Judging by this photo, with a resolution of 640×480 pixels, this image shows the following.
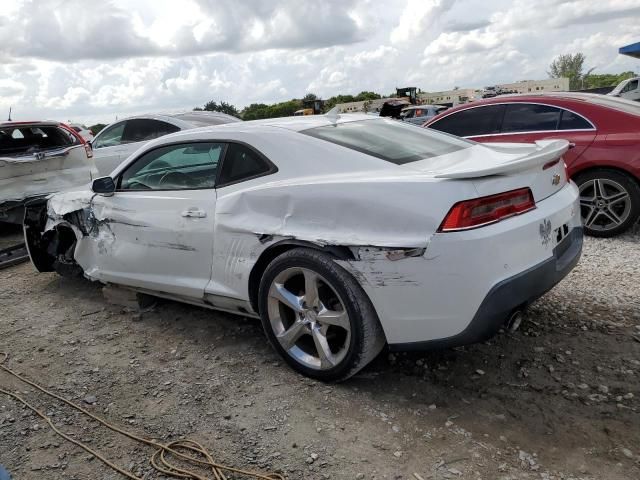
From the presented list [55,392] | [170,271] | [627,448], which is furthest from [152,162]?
[627,448]

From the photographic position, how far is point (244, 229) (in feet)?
10.4

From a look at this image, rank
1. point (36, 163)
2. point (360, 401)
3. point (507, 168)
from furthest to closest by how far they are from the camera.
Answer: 1. point (36, 163)
2. point (360, 401)
3. point (507, 168)

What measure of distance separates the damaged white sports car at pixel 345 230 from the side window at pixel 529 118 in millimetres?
2548

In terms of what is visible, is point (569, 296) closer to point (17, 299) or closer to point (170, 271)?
point (170, 271)

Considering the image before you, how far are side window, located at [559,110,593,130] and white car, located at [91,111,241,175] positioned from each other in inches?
174

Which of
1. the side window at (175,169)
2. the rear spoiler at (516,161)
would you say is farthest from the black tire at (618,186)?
the side window at (175,169)

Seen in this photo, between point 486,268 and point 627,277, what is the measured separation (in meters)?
2.50

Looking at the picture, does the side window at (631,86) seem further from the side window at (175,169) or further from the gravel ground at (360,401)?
the side window at (175,169)

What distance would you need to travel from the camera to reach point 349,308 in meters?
2.76

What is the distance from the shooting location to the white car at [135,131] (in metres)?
8.06

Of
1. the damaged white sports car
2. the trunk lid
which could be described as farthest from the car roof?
the trunk lid

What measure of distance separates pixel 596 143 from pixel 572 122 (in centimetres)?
37

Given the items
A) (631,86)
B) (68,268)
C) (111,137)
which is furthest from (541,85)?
(68,268)

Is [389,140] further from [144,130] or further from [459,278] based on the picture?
[144,130]
